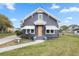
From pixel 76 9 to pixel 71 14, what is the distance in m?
0.13

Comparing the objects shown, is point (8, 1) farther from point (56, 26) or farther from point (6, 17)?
point (56, 26)

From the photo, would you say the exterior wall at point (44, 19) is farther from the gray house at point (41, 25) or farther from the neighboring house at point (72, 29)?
the neighboring house at point (72, 29)

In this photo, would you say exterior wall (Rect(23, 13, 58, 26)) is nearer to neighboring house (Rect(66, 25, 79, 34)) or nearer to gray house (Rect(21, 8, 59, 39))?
gray house (Rect(21, 8, 59, 39))

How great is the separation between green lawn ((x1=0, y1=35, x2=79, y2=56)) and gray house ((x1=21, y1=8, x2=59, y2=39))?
0.14 meters

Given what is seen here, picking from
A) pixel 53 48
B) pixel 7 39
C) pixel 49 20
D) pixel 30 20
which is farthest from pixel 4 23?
pixel 53 48

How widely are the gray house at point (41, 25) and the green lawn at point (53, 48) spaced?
0.14 meters

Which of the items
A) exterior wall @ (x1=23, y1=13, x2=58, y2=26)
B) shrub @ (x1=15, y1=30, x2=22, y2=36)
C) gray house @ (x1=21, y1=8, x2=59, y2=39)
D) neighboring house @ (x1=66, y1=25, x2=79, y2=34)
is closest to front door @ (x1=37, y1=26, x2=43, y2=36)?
gray house @ (x1=21, y1=8, x2=59, y2=39)

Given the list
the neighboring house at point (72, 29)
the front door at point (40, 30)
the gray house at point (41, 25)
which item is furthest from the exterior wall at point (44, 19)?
the neighboring house at point (72, 29)

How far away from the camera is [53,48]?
5438mm

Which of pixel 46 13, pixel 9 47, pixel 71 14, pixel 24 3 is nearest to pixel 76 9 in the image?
pixel 71 14

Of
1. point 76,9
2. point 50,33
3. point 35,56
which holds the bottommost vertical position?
point 35,56

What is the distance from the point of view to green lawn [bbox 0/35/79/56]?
539cm

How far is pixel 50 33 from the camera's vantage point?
552cm

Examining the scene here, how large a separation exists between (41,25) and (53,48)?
403mm
